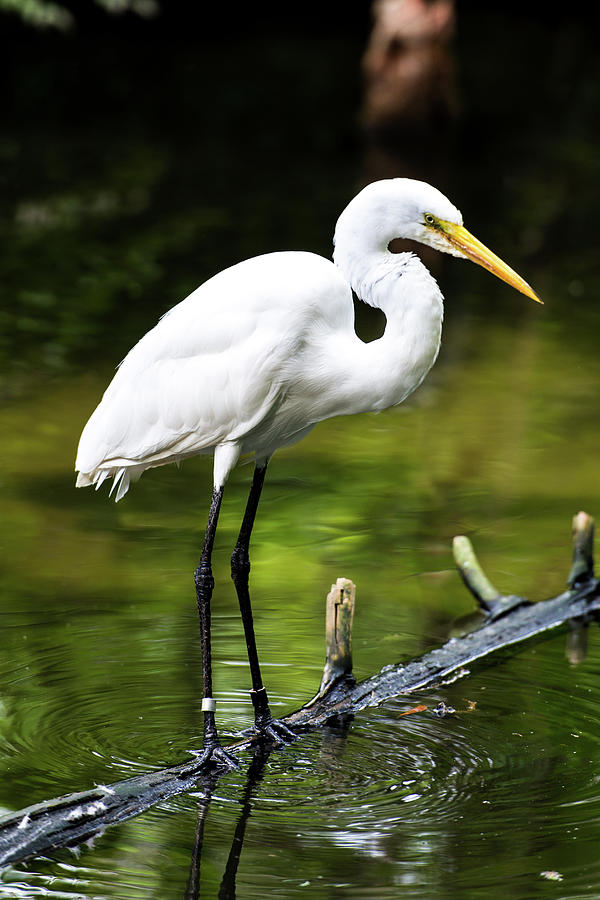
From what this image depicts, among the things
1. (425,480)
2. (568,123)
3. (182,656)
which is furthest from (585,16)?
(182,656)

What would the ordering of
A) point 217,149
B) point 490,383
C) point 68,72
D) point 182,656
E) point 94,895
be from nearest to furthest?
point 94,895 < point 182,656 < point 490,383 < point 217,149 < point 68,72

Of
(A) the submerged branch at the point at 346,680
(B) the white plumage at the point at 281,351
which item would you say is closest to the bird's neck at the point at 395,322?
(B) the white plumage at the point at 281,351

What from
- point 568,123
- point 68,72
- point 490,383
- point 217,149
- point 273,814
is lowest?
point 273,814

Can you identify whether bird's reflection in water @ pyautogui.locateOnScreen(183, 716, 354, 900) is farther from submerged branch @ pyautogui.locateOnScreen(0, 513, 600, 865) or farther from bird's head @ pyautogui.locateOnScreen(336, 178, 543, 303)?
bird's head @ pyautogui.locateOnScreen(336, 178, 543, 303)

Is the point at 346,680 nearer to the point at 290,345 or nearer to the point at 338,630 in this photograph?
the point at 338,630

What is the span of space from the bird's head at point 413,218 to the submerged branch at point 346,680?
112cm

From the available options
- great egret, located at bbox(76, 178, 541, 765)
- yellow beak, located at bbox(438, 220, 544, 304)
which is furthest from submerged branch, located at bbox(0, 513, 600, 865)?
yellow beak, located at bbox(438, 220, 544, 304)

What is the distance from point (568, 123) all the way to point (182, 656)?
17.2 m

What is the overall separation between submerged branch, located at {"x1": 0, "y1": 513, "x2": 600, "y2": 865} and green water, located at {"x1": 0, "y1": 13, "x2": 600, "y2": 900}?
0.21ft

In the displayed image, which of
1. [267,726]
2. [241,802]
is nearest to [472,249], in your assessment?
[267,726]

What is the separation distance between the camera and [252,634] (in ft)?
14.8

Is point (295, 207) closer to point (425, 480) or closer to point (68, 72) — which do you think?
point (425, 480)

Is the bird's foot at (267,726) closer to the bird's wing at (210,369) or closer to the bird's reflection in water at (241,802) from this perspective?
the bird's reflection in water at (241,802)

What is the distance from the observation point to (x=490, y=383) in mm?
8883
